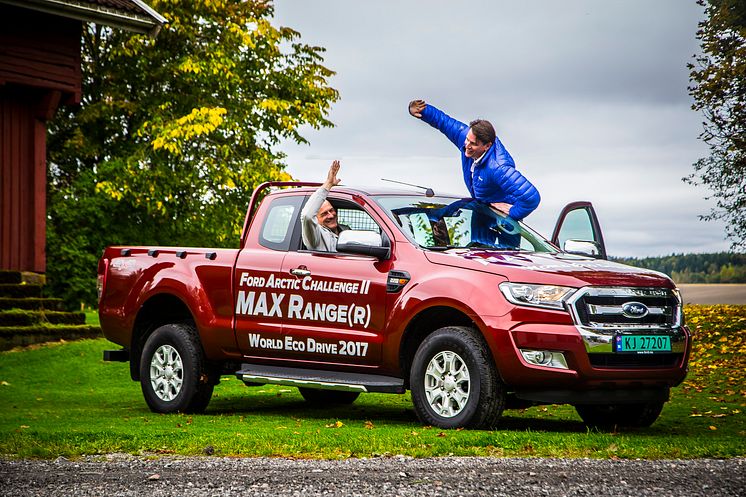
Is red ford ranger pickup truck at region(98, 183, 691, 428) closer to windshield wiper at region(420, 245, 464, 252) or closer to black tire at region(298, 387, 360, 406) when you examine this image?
windshield wiper at region(420, 245, 464, 252)

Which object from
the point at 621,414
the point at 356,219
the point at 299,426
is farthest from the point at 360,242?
the point at 621,414

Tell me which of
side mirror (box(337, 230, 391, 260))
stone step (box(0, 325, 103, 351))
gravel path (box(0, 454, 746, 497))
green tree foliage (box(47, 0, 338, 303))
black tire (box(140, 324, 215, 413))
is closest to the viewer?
gravel path (box(0, 454, 746, 497))

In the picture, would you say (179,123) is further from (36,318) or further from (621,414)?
(621,414)

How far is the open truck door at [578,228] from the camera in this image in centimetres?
1014

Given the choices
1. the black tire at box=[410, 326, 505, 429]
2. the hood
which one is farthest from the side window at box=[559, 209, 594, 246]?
the black tire at box=[410, 326, 505, 429]

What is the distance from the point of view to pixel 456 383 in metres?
8.69

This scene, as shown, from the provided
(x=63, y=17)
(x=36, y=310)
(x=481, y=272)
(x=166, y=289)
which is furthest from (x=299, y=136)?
(x=481, y=272)

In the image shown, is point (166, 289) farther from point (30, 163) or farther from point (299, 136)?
point (299, 136)

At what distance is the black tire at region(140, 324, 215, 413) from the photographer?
10750 mm

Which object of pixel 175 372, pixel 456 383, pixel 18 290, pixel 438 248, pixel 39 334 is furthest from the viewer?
pixel 18 290

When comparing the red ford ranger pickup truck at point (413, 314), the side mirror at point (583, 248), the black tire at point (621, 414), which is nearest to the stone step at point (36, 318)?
the red ford ranger pickup truck at point (413, 314)

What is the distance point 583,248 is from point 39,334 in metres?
12.5

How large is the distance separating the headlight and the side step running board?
4.42 ft

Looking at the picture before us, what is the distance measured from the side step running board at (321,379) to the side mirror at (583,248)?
6.73 feet
